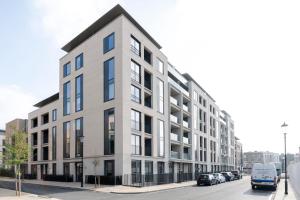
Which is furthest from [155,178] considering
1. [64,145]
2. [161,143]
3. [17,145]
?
[17,145]

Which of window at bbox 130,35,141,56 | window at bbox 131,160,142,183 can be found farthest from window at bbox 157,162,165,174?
window at bbox 130,35,141,56

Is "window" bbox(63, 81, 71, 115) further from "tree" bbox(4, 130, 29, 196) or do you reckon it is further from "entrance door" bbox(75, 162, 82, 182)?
"tree" bbox(4, 130, 29, 196)

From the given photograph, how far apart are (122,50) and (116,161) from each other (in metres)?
12.3

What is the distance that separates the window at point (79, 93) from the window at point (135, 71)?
8.92 m

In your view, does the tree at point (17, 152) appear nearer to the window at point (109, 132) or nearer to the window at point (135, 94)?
the window at point (109, 132)

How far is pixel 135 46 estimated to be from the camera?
40875 mm

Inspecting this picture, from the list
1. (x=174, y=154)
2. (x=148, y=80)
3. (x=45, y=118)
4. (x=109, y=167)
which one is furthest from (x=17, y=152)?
(x=45, y=118)

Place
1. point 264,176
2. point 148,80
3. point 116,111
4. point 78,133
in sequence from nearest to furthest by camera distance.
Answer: point 264,176, point 116,111, point 148,80, point 78,133

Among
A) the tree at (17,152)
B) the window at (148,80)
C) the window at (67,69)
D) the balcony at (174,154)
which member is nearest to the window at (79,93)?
the window at (67,69)

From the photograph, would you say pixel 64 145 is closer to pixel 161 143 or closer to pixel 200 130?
pixel 161 143

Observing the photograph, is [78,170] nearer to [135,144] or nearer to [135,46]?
[135,144]

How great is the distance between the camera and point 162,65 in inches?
1909

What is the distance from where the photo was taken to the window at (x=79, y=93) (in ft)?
147

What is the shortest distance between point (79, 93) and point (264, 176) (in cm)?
2624
